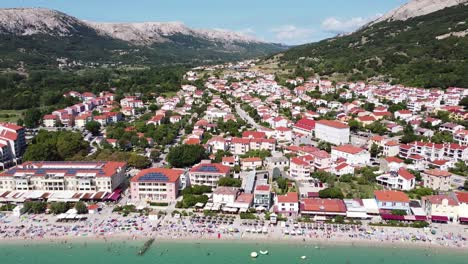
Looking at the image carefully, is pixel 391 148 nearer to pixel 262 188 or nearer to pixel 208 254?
pixel 262 188

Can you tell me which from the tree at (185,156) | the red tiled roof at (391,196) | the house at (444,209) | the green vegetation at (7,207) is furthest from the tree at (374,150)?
the green vegetation at (7,207)

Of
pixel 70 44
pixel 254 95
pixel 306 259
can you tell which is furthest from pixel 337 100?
pixel 70 44

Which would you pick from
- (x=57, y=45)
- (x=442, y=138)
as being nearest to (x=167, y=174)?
(x=442, y=138)

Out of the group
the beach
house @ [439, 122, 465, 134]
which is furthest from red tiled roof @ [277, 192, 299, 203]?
house @ [439, 122, 465, 134]

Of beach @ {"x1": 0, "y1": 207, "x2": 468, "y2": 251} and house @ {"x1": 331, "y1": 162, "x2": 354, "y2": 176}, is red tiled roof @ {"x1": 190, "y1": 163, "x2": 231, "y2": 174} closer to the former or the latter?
beach @ {"x1": 0, "y1": 207, "x2": 468, "y2": 251}

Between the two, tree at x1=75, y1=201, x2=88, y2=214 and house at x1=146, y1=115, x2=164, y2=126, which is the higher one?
house at x1=146, y1=115, x2=164, y2=126

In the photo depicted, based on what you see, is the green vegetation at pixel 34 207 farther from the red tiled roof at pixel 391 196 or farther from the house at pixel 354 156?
the house at pixel 354 156
